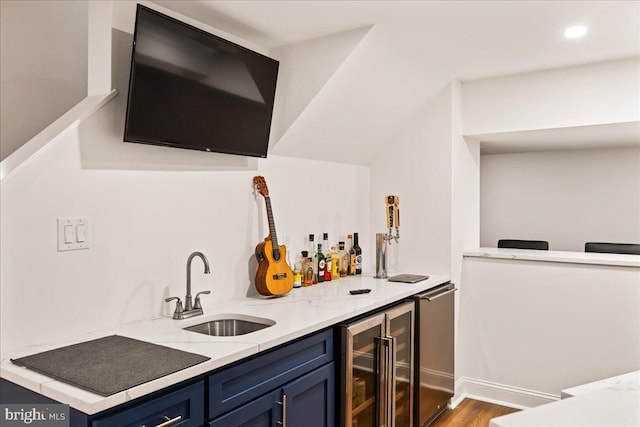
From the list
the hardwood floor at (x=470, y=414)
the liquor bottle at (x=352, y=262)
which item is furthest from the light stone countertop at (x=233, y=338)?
the hardwood floor at (x=470, y=414)

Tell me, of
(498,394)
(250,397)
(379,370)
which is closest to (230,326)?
(250,397)

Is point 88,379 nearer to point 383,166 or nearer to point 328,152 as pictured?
point 328,152

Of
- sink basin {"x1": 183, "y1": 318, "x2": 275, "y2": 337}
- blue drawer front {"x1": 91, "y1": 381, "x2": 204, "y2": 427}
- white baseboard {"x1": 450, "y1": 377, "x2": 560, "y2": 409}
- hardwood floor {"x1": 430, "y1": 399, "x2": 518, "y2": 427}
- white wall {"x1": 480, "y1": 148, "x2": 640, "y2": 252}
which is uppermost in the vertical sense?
white wall {"x1": 480, "y1": 148, "x2": 640, "y2": 252}

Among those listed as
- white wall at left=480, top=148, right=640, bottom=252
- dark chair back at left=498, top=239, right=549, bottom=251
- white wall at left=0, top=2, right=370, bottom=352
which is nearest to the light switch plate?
white wall at left=0, top=2, right=370, bottom=352

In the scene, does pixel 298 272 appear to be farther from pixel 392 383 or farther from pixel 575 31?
pixel 575 31

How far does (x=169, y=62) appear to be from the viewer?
198 centimetres

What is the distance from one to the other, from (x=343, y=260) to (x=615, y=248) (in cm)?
201

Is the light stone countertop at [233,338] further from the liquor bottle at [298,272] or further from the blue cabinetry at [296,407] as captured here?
the blue cabinetry at [296,407]

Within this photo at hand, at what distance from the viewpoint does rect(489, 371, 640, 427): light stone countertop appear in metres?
0.90

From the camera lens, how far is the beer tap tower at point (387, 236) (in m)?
3.23

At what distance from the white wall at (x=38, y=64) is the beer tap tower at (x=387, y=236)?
1.96 m

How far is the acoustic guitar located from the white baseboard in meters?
1.58

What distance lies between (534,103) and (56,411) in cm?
308

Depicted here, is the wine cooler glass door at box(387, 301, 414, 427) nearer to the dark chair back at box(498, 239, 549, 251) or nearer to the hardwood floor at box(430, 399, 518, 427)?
the hardwood floor at box(430, 399, 518, 427)
